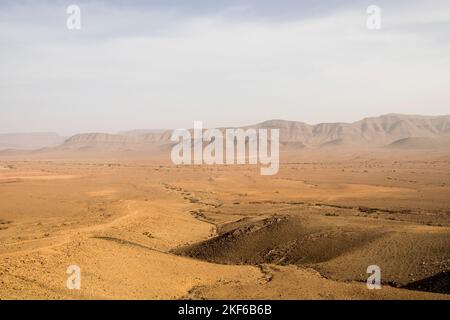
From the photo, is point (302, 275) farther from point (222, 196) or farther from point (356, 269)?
point (222, 196)

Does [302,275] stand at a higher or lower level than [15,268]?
lower

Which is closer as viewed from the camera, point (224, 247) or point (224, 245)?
point (224, 247)

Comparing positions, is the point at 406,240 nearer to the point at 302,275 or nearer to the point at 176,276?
the point at 302,275
